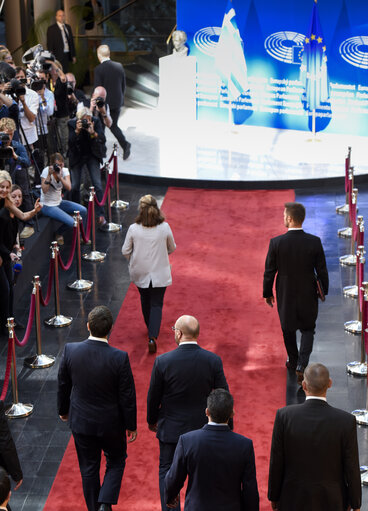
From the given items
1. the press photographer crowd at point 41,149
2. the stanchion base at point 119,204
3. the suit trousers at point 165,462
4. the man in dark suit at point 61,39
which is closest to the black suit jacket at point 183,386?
the suit trousers at point 165,462

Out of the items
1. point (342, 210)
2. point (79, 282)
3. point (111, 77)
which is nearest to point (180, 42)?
point (111, 77)

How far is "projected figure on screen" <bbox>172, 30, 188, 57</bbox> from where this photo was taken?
53.0 ft

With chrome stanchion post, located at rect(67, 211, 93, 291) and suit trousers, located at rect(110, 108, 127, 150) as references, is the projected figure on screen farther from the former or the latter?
chrome stanchion post, located at rect(67, 211, 93, 291)

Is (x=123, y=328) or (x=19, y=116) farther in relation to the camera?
(x=19, y=116)

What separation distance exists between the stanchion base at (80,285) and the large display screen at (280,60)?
6.71 meters

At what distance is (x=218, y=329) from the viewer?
9711 mm

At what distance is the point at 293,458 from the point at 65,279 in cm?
608

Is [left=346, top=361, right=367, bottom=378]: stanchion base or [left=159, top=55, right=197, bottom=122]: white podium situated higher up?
[left=159, top=55, right=197, bottom=122]: white podium

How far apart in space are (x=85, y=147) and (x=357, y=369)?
517cm

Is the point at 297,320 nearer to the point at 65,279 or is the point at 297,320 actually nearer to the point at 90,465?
the point at 90,465

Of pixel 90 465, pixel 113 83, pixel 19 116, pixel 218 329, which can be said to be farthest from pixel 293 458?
pixel 113 83

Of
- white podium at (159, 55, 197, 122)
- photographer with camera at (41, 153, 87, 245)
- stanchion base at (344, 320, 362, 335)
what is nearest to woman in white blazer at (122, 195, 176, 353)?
stanchion base at (344, 320, 362, 335)

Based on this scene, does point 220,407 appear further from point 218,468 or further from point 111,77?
point 111,77

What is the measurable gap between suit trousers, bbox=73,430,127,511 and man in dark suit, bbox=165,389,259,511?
4.06ft
